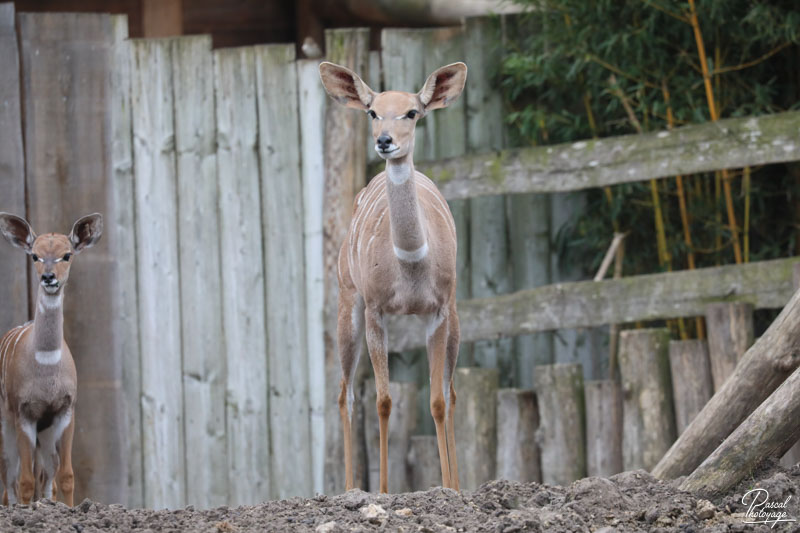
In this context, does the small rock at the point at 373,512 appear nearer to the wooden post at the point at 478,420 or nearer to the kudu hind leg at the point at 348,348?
the kudu hind leg at the point at 348,348

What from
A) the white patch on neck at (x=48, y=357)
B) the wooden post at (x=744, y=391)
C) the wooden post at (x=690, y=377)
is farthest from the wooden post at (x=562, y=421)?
the white patch on neck at (x=48, y=357)

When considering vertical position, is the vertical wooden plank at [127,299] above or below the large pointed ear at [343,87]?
below

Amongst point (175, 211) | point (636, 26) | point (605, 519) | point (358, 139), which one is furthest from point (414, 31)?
point (605, 519)

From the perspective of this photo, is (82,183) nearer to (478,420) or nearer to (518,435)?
(478,420)

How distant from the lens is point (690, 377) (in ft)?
20.0

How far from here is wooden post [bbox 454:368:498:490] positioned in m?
6.43

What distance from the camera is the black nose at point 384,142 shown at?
14.1 feet

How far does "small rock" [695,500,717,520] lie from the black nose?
1587 millimetres

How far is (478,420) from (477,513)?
8.64ft

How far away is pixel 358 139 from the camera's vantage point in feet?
21.8

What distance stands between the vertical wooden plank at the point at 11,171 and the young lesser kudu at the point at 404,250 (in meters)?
2.38

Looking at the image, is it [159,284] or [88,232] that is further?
[159,284]

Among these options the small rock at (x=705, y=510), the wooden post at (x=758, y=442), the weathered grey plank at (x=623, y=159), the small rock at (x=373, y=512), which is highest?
the weathered grey plank at (x=623, y=159)

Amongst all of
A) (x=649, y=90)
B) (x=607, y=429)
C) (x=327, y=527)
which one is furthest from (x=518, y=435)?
(x=327, y=527)
